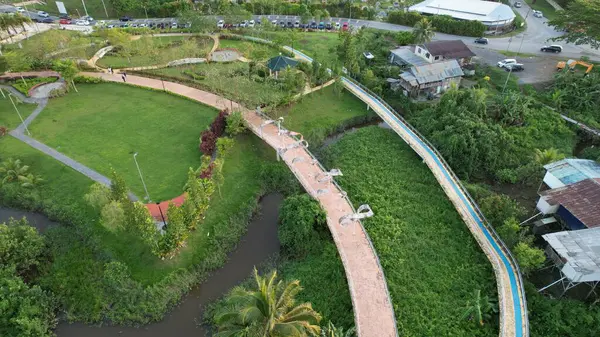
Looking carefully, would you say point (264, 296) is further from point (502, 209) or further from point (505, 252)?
point (502, 209)

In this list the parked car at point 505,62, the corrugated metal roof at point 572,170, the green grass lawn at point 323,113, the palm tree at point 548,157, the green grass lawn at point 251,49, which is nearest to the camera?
the corrugated metal roof at point 572,170

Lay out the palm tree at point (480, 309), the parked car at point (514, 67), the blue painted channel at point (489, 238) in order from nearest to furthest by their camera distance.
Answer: the blue painted channel at point (489, 238) → the palm tree at point (480, 309) → the parked car at point (514, 67)

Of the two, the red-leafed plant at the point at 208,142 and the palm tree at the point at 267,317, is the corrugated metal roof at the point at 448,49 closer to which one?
the red-leafed plant at the point at 208,142

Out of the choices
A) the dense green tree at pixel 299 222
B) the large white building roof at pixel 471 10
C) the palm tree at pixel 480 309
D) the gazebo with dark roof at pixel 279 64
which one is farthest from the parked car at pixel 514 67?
the palm tree at pixel 480 309

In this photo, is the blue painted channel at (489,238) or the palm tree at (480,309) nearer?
the blue painted channel at (489,238)

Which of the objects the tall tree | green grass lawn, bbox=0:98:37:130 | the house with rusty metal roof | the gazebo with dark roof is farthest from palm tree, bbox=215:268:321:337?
the tall tree

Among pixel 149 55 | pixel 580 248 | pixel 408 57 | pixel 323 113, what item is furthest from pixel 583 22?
pixel 149 55

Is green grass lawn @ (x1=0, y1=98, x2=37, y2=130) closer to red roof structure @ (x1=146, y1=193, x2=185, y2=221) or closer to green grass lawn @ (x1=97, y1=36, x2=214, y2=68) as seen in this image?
green grass lawn @ (x1=97, y1=36, x2=214, y2=68)
